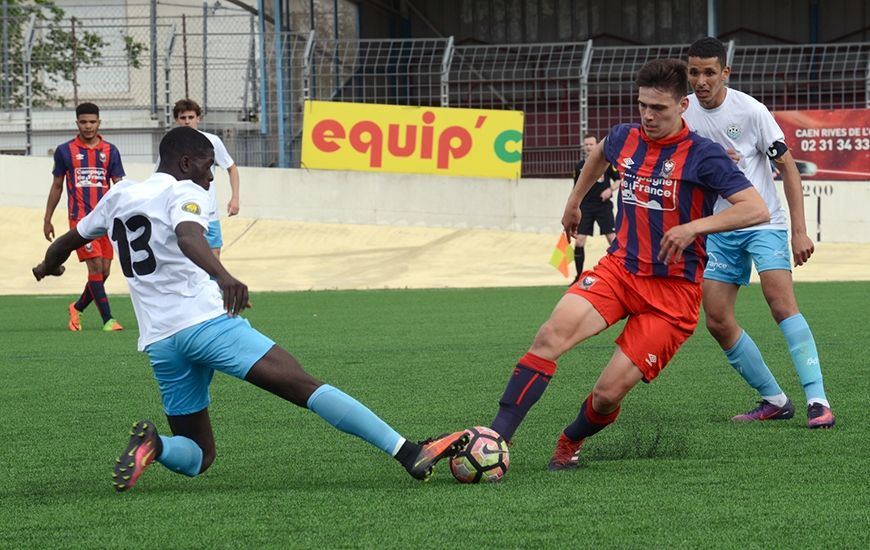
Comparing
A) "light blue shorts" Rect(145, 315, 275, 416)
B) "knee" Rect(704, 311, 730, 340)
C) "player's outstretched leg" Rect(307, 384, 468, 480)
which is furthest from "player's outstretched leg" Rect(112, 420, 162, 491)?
"knee" Rect(704, 311, 730, 340)

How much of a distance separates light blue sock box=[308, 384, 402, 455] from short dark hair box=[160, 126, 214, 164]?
0.98m

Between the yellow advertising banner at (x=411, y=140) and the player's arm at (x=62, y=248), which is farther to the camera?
the yellow advertising banner at (x=411, y=140)

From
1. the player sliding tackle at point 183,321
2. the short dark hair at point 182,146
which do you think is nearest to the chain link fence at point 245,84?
the short dark hair at point 182,146

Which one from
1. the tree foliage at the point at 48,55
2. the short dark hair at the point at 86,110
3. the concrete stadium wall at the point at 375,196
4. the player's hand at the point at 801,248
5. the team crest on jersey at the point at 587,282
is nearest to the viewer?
the team crest on jersey at the point at 587,282

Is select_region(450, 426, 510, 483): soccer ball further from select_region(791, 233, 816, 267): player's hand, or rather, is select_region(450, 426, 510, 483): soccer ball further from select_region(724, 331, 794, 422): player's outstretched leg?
select_region(791, 233, 816, 267): player's hand

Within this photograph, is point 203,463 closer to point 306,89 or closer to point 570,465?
point 570,465

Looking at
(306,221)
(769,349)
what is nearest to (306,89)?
(306,221)

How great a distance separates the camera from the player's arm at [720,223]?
413cm

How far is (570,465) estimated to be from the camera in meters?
4.43

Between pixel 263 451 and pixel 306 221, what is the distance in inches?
626

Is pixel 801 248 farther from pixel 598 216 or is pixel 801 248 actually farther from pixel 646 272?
pixel 598 216

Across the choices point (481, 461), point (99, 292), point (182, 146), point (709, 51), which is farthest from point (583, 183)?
point (99, 292)

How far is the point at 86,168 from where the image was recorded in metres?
10.2

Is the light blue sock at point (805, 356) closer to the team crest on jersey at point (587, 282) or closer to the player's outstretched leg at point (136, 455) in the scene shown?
the team crest on jersey at point (587, 282)
